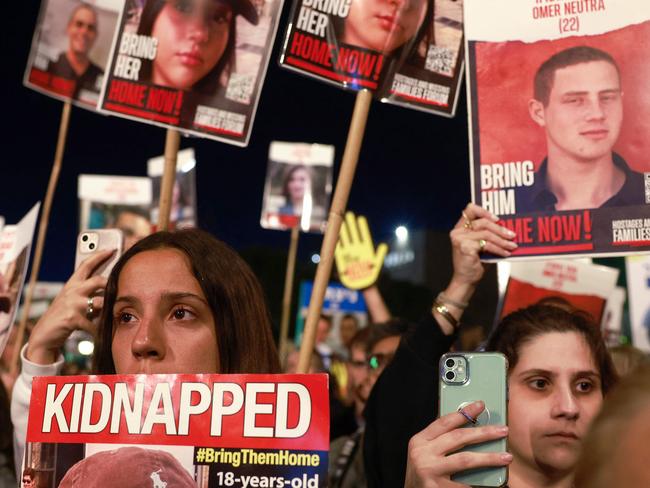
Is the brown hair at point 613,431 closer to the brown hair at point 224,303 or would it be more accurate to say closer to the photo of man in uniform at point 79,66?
the brown hair at point 224,303

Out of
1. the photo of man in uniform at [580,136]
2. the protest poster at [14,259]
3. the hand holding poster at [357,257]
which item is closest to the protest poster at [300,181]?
the hand holding poster at [357,257]

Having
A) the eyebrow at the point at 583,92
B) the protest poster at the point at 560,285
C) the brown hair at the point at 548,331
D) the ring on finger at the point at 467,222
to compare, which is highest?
the eyebrow at the point at 583,92

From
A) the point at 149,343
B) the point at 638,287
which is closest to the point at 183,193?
the point at 638,287

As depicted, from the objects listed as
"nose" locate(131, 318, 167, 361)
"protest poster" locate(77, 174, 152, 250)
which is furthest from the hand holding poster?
"nose" locate(131, 318, 167, 361)

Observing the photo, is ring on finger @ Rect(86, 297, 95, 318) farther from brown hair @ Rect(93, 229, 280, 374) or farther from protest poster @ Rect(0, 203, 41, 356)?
protest poster @ Rect(0, 203, 41, 356)

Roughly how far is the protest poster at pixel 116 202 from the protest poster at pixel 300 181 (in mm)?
1125

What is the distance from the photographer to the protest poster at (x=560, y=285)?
402 cm

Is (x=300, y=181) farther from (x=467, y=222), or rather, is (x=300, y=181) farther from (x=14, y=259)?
(x=467, y=222)

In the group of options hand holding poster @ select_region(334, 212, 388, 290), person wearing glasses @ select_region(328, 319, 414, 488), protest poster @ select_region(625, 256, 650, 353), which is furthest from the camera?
hand holding poster @ select_region(334, 212, 388, 290)

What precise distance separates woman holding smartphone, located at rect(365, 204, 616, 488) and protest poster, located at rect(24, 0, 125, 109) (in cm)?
236

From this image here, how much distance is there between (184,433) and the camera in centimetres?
169

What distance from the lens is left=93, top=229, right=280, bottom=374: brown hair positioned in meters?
2.17

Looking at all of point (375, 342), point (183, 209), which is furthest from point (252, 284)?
point (183, 209)

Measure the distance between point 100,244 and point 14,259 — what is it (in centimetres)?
67
